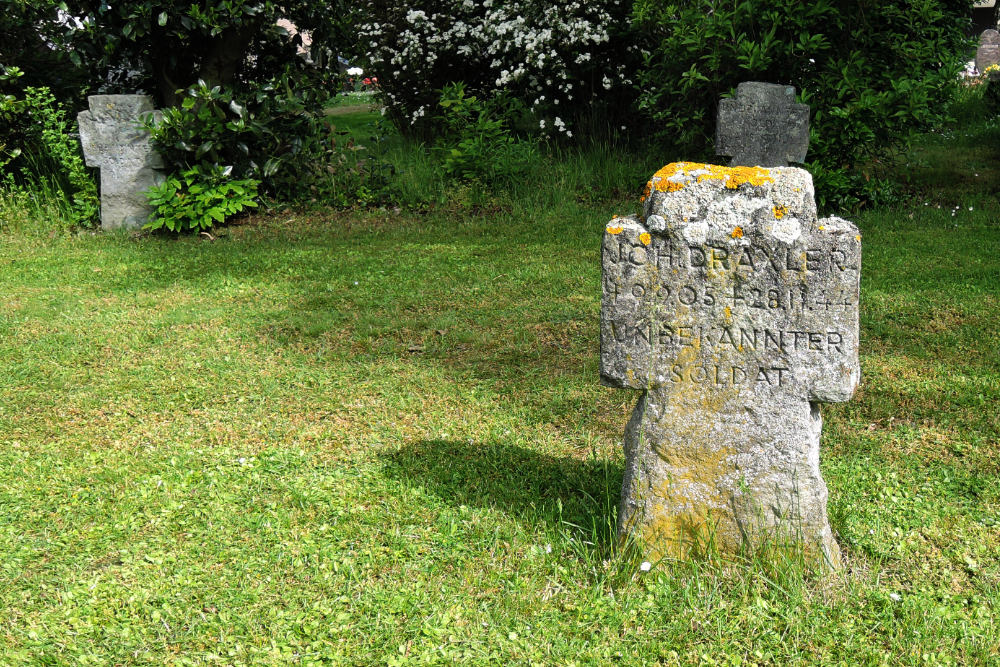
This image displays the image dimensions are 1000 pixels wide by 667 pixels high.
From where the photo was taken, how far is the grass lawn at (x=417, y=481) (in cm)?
294

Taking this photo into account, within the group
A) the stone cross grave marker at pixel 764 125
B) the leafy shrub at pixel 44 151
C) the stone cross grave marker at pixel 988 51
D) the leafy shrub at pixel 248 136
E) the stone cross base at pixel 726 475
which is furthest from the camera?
the stone cross grave marker at pixel 988 51

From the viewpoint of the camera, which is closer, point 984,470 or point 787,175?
point 787,175

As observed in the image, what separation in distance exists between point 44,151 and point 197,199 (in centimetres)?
198

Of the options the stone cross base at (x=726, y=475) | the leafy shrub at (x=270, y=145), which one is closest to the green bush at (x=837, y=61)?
the leafy shrub at (x=270, y=145)

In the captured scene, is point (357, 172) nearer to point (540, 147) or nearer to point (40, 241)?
point (540, 147)

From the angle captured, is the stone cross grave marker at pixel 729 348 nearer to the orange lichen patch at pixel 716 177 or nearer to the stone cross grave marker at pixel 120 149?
the orange lichen patch at pixel 716 177

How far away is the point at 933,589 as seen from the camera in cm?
311

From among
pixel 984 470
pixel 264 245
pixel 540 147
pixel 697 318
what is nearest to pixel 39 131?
pixel 264 245

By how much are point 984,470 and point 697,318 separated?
5.99 ft

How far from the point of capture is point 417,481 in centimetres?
392

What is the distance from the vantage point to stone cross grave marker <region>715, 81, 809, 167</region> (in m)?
8.32

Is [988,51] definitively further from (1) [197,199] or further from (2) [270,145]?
(1) [197,199]

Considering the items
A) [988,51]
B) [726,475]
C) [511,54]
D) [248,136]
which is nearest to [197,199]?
[248,136]

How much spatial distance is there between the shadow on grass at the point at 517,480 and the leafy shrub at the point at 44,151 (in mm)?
6252
